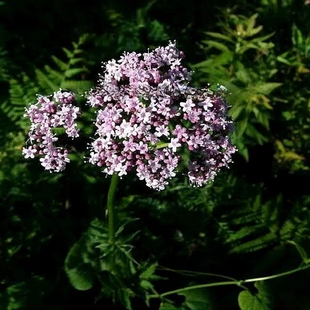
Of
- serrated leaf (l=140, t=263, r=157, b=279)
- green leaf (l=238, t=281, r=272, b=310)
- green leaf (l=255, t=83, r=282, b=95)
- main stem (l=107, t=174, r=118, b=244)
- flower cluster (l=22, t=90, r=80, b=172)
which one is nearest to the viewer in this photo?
flower cluster (l=22, t=90, r=80, b=172)

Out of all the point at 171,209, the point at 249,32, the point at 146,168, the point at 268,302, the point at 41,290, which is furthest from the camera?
the point at 249,32

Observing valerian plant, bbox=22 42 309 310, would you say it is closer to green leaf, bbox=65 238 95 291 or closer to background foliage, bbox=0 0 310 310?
background foliage, bbox=0 0 310 310

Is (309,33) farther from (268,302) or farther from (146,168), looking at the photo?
(146,168)

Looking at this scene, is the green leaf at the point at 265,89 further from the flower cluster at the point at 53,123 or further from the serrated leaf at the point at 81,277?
the flower cluster at the point at 53,123

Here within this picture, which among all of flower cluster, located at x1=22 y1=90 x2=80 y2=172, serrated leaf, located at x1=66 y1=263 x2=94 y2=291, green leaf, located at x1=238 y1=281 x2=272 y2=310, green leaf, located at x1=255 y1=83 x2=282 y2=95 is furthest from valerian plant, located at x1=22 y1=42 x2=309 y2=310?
green leaf, located at x1=255 y1=83 x2=282 y2=95

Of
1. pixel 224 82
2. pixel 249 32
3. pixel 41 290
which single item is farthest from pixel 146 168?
Result: pixel 249 32
